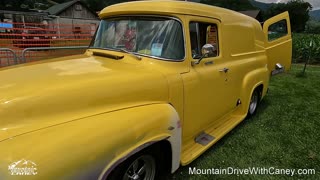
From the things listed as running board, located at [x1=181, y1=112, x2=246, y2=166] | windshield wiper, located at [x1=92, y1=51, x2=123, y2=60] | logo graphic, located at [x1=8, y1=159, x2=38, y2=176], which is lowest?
running board, located at [x1=181, y1=112, x2=246, y2=166]

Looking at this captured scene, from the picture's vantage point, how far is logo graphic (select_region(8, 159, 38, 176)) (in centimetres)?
168

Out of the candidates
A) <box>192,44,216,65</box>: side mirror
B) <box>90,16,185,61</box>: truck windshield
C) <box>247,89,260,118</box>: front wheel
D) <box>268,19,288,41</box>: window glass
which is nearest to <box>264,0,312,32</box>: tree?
<box>268,19,288,41</box>: window glass

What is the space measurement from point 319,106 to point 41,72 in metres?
6.47

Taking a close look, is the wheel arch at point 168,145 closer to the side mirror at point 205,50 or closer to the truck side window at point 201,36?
the side mirror at point 205,50

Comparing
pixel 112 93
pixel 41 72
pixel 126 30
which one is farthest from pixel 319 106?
pixel 41 72

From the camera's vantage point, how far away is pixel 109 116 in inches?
87.5

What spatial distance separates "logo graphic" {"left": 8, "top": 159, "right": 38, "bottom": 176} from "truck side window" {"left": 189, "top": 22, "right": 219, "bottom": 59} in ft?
7.33

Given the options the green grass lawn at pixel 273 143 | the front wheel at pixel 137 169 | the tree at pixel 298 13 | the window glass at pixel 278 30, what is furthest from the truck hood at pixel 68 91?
the tree at pixel 298 13

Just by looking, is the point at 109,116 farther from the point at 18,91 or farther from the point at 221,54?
the point at 221,54

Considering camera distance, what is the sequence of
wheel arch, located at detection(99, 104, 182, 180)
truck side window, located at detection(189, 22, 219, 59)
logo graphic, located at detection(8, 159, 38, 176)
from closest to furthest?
logo graphic, located at detection(8, 159, 38, 176), wheel arch, located at detection(99, 104, 182, 180), truck side window, located at detection(189, 22, 219, 59)

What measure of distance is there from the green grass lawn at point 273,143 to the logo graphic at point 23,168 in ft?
6.40

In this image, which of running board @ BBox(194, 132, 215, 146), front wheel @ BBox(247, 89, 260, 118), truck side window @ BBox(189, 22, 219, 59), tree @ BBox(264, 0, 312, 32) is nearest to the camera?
truck side window @ BBox(189, 22, 219, 59)

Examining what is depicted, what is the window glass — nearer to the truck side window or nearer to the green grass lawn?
the green grass lawn

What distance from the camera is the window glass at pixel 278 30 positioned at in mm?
6328
